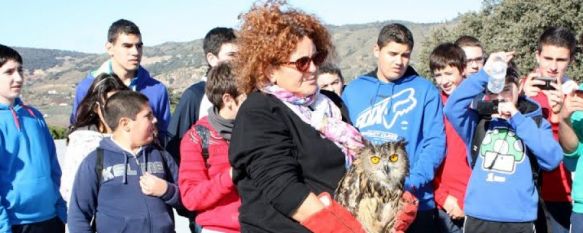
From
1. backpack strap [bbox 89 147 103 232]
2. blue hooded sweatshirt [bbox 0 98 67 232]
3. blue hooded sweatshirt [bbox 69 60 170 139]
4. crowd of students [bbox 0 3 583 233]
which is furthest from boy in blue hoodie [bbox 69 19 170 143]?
backpack strap [bbox 89 147 103 232]

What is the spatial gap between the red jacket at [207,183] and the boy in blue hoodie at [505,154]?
5.29 ft

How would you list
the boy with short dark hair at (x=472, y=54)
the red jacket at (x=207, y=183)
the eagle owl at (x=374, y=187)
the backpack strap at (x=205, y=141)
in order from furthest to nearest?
the boy with short dark hair at (x=472, y=54) < the backpack strap at (x=205, y=141) < the red jacket at (x=207, y=183) < the eagle owl at (x=374, y=187)

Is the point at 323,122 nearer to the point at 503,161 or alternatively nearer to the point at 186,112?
the point at 503,161

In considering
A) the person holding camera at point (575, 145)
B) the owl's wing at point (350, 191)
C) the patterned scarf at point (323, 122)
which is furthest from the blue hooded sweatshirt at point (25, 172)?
the person holding camera at point (575, 145)

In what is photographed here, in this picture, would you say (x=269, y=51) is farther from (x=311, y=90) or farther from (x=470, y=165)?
(x=470, y=165)

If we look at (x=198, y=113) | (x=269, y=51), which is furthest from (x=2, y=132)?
(x=269, y=51)

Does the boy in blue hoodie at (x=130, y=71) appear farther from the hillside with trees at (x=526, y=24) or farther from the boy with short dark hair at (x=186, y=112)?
the hillside with trees at (x=526, y=24)

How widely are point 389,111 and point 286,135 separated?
6.55 ft

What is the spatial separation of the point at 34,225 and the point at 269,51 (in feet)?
8.87

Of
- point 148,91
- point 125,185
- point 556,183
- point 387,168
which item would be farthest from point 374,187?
point 148,91

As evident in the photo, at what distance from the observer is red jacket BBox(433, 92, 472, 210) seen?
5.04 metres

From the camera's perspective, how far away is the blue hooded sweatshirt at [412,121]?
14.6 ft

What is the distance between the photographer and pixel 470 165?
16.0ft

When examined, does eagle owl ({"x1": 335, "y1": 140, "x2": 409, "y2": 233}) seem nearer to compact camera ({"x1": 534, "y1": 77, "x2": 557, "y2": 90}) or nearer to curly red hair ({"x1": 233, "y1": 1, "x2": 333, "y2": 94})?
curly red hair ({"x1": 233, "y1": 1, "x2": 333, "y2": 94})
